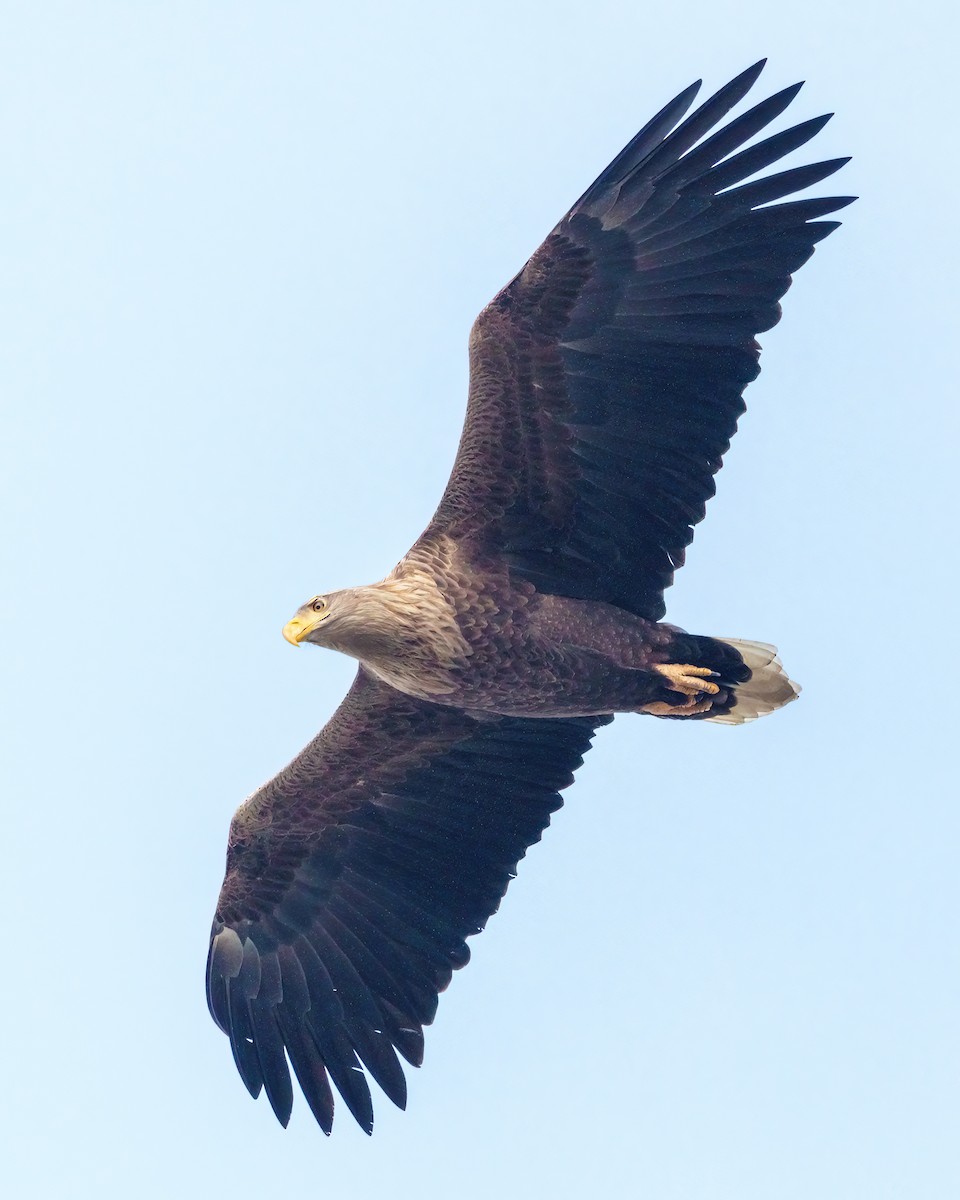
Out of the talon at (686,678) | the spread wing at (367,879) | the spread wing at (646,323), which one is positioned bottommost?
the spread wing at (367,879)

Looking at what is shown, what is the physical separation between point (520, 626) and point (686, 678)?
106 centimetres

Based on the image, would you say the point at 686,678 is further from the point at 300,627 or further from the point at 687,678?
the point at 300,627

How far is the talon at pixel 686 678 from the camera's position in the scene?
13.1 meters

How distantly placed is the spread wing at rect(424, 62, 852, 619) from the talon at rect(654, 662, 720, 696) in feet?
3.00

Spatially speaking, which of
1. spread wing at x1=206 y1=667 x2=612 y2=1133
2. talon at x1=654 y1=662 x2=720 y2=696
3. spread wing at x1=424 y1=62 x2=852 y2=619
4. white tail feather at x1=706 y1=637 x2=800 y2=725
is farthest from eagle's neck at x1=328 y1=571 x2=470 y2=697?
white tail feather at x1=706 y1=637 x2=800 y2=725

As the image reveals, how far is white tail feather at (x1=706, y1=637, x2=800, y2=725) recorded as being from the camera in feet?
44.0

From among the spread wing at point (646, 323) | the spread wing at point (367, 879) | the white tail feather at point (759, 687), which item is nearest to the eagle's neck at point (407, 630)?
the spread wing at point (646, 323)

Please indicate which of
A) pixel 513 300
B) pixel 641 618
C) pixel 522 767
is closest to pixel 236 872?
pixel 522 767

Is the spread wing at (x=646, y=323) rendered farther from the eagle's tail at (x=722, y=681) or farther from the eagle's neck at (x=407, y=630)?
the eagle's tail at (x=722, y=681)

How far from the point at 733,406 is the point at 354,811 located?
3627 millimetres

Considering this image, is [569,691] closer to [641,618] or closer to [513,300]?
[641,618]

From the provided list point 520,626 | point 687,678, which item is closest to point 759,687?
point 687,678

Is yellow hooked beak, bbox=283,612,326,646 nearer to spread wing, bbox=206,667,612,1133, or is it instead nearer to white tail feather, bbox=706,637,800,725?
spread wing, bbox=206,667,612,1133

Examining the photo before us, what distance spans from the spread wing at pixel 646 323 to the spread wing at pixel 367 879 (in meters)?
1.71
